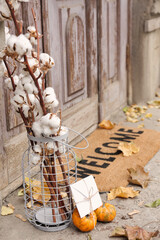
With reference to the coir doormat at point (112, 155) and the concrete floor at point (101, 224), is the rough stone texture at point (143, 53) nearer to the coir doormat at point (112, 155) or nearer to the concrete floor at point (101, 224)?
the coir doormat at point (112, 155)

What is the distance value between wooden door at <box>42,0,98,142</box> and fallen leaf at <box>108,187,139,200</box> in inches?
36.1

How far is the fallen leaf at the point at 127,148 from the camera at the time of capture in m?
3.28

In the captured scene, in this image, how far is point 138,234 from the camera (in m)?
2.07

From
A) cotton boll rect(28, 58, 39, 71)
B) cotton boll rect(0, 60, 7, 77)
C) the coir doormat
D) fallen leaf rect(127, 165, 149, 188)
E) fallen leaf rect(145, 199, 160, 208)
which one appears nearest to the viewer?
cotton boll rect(28, 58, 39, 71)

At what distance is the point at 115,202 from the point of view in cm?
251

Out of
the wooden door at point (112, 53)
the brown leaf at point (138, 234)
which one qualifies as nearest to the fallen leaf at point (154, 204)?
the brown leaf at point (138, 234)

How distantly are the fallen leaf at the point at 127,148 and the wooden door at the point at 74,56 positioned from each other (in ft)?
1.56

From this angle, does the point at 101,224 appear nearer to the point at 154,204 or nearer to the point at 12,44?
the point at 154,204

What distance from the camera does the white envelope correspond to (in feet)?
6.91

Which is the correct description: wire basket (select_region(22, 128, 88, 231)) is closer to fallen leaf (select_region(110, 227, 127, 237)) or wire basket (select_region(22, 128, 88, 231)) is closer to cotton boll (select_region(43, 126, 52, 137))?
cotton boll (select_region(43, 126, 52, 137))

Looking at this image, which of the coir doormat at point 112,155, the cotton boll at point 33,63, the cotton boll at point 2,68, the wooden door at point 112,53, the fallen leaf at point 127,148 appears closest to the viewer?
the cotton boll at point 33,63

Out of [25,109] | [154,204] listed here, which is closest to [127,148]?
[154,204]

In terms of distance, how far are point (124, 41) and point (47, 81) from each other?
6.12 ft

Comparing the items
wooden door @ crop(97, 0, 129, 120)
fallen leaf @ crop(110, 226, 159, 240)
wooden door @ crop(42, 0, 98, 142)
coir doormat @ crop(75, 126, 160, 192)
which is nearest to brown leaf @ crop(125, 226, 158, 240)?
fallen leaf @ crop(110, 226, 159, 240)
